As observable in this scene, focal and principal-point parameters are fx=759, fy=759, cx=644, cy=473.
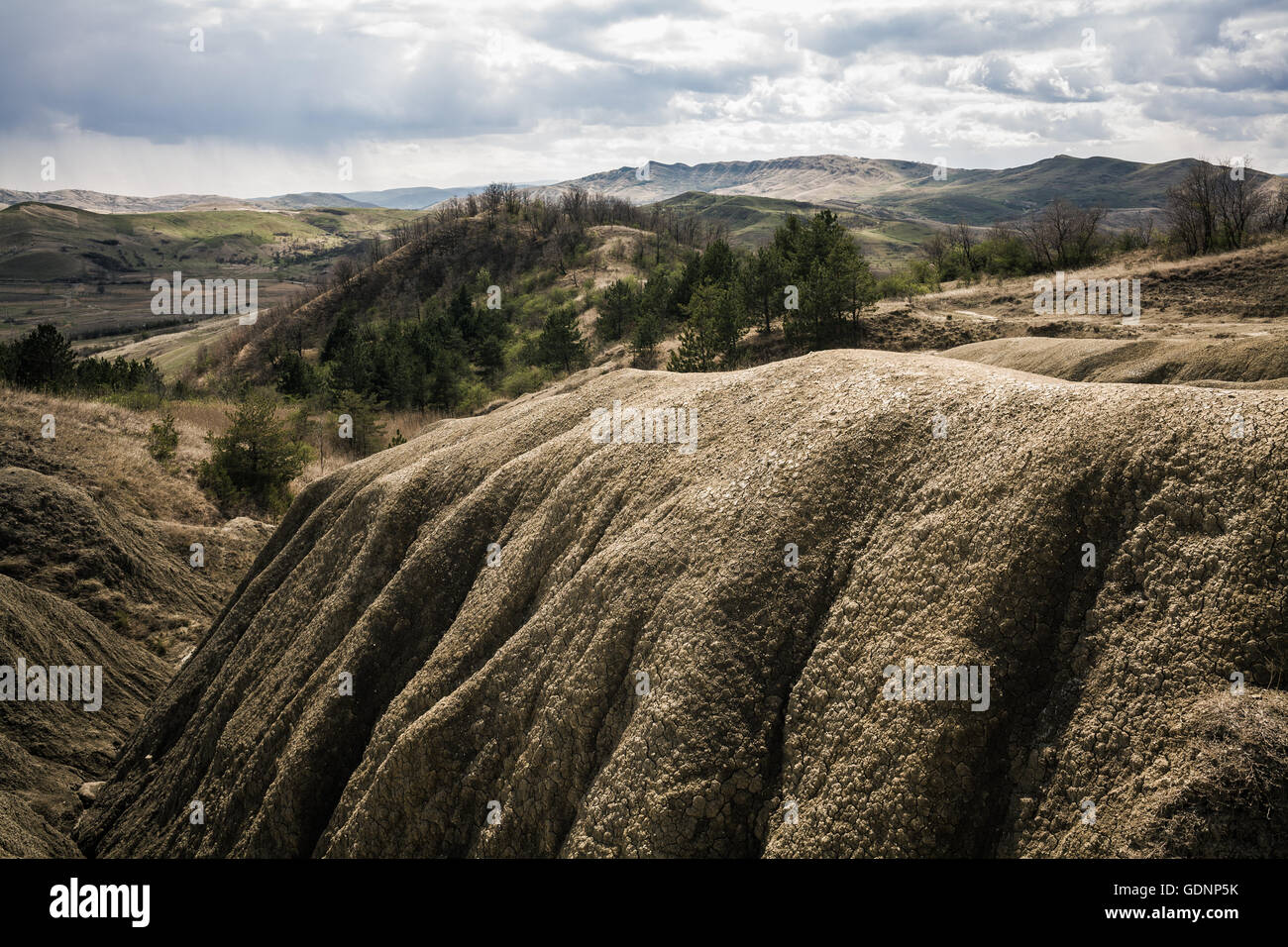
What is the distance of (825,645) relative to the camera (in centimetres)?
593

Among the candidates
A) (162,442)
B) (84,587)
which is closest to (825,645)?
(84,587)

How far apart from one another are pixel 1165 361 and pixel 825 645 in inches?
910

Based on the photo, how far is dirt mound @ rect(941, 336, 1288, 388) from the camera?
838 inches

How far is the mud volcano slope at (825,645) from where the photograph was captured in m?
4.46

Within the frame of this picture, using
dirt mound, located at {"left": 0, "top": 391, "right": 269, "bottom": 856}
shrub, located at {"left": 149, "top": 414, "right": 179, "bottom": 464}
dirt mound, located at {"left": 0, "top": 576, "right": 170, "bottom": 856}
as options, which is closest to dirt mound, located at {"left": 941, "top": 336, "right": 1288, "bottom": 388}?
dirt mound, located at {"left": 0, "top": 576, "right": 170, "bottom": 856}

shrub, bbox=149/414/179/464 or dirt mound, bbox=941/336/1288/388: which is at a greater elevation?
dirt mound, bbox=941/336/1288/388

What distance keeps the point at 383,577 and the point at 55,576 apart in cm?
1385

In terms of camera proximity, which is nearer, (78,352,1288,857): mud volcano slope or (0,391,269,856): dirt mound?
(78,352,1288,857): mud volcano slope

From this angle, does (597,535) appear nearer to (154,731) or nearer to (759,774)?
(759,774)

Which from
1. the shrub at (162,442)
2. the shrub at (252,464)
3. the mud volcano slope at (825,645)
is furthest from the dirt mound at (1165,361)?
the shrub at (162,442)

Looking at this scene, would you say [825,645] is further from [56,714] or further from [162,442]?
[162,442]

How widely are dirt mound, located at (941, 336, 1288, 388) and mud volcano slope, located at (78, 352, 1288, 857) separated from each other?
15732 mm

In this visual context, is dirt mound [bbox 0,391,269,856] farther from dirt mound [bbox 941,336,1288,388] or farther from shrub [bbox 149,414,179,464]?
dirt mound [bbox 941,336,1288,388]

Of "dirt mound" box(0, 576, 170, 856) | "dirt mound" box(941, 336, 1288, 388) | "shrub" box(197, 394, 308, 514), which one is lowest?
"dirt mound" box(0, 576, 170, 856)
